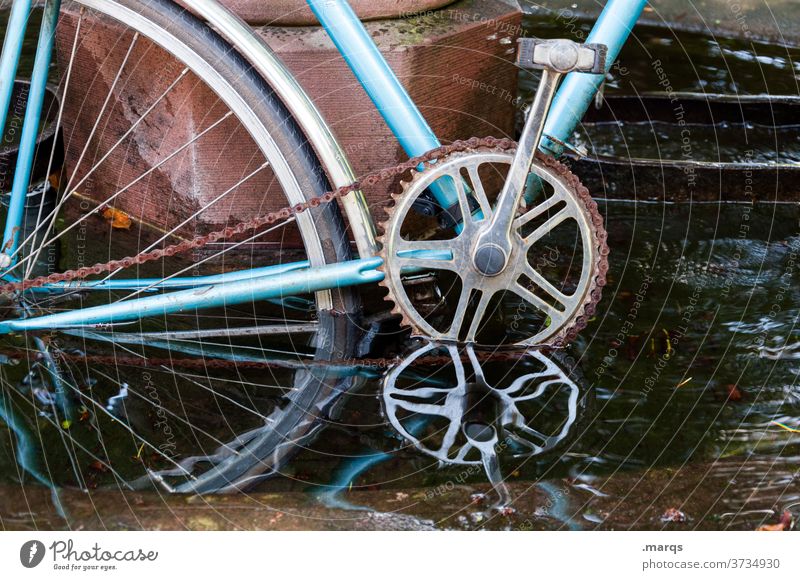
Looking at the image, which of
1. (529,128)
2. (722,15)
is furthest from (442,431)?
(722,15)

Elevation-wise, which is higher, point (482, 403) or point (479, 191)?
point (479, 191)

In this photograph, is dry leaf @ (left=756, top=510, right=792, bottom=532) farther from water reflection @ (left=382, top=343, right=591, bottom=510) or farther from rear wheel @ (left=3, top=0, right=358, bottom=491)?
rear wheel @ (left=3, top=0, right=358, bottom=491)

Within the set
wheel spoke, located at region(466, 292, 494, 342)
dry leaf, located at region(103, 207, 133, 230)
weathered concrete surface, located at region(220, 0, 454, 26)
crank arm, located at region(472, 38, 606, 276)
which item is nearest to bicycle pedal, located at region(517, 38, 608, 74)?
crank arm, located at region(472, 38, 606, 276)

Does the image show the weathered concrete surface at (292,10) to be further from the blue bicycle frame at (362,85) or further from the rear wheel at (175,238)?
the blue bicycle frame at (362,85)

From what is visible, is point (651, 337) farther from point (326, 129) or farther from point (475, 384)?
point (326, 129)

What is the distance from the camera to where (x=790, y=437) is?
2.88 metres

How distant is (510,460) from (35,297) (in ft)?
5.33

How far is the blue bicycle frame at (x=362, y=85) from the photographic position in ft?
9.86

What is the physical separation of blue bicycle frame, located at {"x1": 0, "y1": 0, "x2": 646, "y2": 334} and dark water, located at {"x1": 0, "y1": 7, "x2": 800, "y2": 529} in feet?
0.72

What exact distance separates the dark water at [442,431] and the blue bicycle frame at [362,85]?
0.22 metres

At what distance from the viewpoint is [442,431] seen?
2.90m

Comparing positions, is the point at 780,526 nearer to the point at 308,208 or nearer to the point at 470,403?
the point at 470,403

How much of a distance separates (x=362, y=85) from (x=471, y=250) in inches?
23.7

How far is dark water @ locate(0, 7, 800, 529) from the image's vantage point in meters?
2.52
